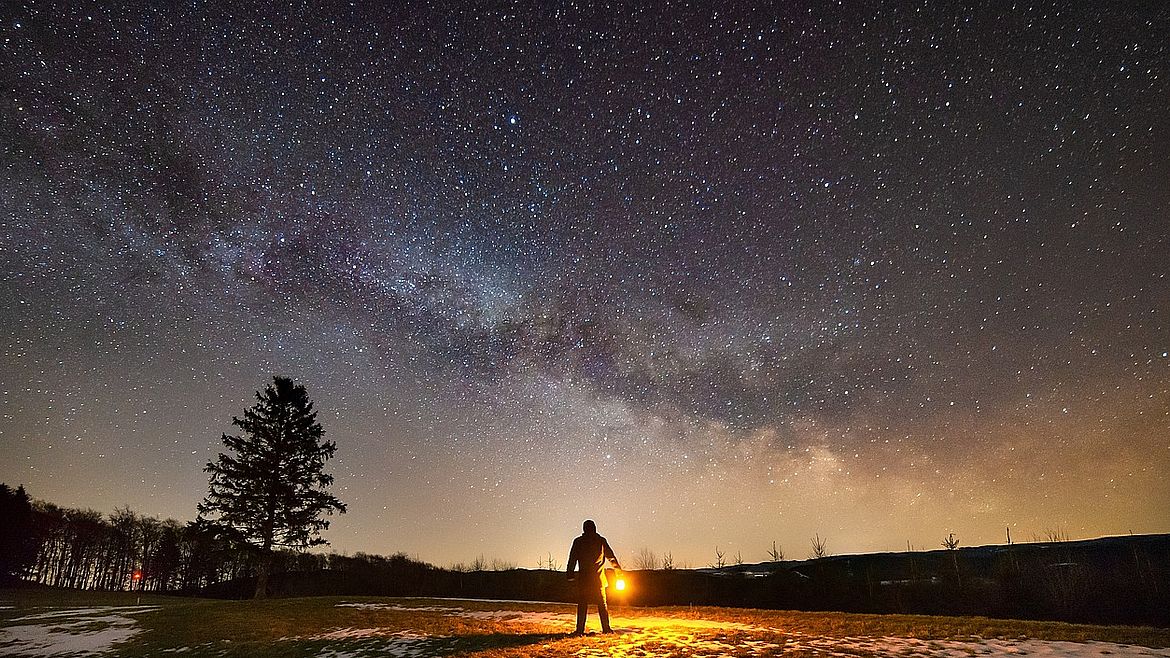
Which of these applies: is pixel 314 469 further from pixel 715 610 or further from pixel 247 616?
pixel 715 610

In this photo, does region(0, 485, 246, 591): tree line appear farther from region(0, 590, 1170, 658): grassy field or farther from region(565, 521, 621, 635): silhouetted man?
region(565, 521, 621, 635): silhouetted man

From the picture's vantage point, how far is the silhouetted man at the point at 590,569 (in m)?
13.7

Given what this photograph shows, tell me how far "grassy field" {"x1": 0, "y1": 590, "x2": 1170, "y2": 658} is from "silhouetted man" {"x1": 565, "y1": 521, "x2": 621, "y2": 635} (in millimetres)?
517

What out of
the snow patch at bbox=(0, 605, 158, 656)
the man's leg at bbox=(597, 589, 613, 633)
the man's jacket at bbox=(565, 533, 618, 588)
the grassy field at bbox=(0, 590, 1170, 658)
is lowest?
the snow patch at bbox=(0, 605, 158, 656)

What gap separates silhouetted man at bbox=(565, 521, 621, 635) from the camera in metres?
13.7

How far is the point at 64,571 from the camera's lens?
8469 cm

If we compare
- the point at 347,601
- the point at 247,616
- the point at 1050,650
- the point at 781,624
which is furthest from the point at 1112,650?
the point at 347,601

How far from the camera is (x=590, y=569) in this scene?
13914mm

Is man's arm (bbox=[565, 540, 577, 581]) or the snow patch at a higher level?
man's arm (bbox=[565, 540, 577, 581])

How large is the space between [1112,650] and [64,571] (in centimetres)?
11500

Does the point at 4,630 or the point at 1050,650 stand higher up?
the point at 1050,650

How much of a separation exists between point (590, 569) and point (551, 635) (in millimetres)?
1762

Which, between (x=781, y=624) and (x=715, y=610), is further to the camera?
(x=715, y=610)

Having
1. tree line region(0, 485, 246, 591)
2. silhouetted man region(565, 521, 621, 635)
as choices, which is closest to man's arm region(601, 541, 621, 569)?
silhouetted man region(565, 521, 621, 635)
